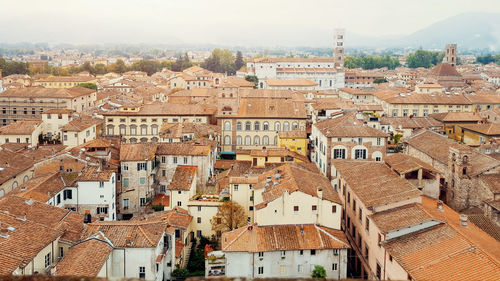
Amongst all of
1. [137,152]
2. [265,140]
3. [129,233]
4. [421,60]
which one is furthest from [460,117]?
[421,60]

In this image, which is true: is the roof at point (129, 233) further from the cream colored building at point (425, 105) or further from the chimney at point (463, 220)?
the cream colored building at point (425, 105)

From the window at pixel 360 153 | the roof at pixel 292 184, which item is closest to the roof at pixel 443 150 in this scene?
the window at pixel 360 153

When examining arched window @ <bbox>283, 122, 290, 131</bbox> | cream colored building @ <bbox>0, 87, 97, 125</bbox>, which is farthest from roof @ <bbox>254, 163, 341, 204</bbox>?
cream colored building @ <bbox>0, 87, 97, 125</bbox>

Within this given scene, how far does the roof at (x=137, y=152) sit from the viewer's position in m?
36.3

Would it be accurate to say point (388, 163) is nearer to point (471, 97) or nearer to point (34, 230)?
point (34, 230)

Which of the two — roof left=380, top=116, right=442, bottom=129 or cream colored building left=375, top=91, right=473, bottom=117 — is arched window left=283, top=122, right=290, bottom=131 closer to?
roof left=380, top=116, right=442, bottom=129

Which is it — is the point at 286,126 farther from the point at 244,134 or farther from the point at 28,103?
the point at 28,103

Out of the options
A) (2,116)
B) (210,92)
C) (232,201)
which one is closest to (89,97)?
(2,116)

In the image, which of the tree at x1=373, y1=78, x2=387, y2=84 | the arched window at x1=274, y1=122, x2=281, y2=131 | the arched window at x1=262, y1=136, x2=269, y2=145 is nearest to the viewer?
the arched window at x1=274, y1=122, x2=281, y2=131

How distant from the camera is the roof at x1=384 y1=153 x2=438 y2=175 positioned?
2995 cm

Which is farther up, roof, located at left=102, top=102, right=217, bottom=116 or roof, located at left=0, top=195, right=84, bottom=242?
roof, located at left=102, top=102, right=217, bottom=116

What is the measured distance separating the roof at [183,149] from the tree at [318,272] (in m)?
16.3

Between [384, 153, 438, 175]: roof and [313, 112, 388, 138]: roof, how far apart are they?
5.40 m

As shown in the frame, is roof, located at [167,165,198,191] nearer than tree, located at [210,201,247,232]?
No
